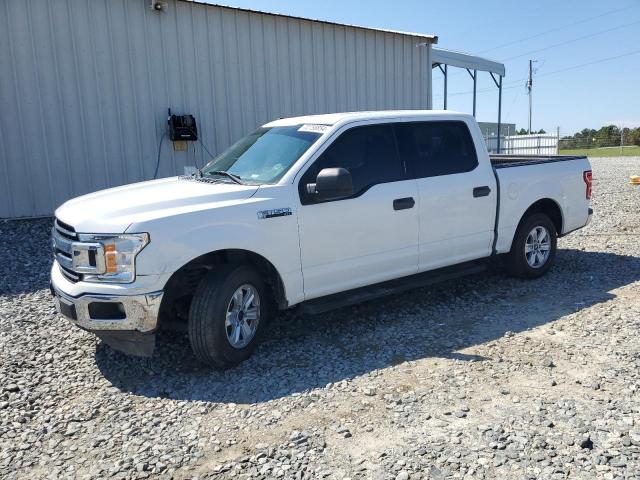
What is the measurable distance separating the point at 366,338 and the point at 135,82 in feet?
23.7

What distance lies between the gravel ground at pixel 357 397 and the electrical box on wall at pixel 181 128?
4.93m

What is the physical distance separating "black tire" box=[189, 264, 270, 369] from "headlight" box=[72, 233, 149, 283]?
1.78ft

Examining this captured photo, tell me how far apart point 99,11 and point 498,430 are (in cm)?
925

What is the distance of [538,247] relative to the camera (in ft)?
21.6

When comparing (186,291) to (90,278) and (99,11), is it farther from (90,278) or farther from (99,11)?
(99,11)

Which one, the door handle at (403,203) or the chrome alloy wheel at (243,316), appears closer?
the chrome alloy wheel at (243,316)

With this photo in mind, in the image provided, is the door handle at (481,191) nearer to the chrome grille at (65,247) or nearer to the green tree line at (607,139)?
the chrome grille at (65,247)

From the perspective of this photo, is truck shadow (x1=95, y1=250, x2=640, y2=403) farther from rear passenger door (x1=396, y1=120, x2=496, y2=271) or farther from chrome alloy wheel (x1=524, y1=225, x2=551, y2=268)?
rear passenger door (x1=396, y1=120, x2=496, y2=271)

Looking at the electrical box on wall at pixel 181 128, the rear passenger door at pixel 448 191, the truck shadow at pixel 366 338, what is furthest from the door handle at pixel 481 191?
the electrical box on wall at pixel 181 128

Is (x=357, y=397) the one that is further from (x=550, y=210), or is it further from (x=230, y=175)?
(x=550, y=210)

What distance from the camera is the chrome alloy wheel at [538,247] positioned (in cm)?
648

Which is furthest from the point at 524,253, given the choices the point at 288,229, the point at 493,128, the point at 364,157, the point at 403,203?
the point at 493,128

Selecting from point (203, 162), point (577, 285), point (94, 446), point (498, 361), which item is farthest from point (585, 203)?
point (203, 162)

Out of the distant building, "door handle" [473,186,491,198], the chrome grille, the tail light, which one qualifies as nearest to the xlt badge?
the chrome grille
